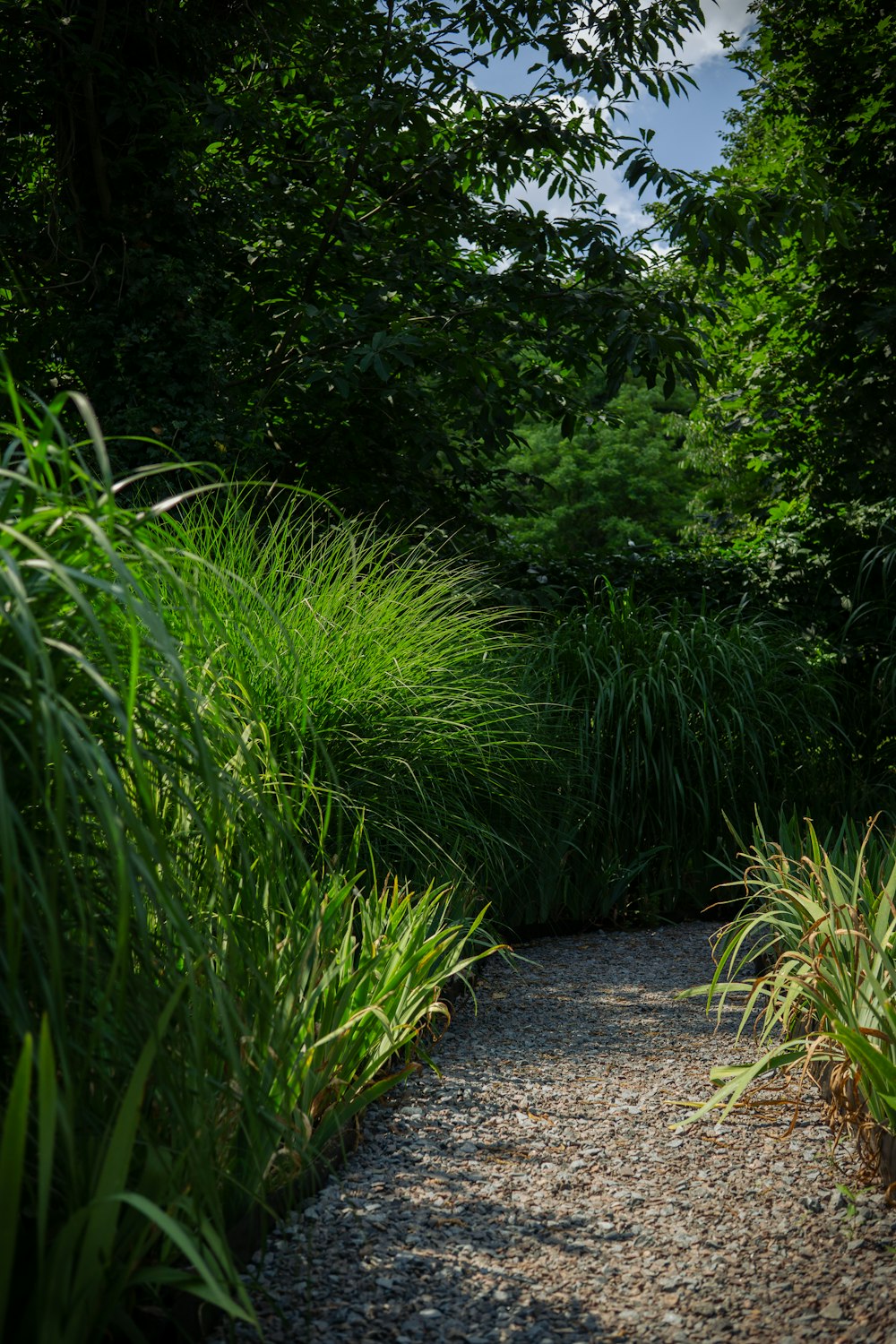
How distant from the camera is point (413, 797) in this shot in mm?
3617

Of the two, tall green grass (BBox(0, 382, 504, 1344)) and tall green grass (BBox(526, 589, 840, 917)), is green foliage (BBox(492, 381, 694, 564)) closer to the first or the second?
tall green grass (BBox(526, 589, 840, 917))

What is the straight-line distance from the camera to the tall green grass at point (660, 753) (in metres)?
4.58

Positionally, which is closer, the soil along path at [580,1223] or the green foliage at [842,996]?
the soil along path at [580,1223]

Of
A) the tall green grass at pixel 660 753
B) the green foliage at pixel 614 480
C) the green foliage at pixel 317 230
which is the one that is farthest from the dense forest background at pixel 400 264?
the green foliage at pixel 614 480

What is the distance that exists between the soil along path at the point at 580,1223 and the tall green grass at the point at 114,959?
170mm

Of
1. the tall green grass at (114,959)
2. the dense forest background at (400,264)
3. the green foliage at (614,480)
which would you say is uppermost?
the green foliage at (614,480)

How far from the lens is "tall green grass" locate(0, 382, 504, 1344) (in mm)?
1113

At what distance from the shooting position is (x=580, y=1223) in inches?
74.9

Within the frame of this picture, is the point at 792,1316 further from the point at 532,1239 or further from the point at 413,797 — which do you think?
the point at 413,797

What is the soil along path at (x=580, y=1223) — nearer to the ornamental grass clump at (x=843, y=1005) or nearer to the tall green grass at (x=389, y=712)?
the ornamental grass clump at (x=843, y=1005)

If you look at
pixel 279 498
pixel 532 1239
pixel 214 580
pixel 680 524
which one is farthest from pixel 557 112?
pixel 680 524

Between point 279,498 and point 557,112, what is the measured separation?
246cm

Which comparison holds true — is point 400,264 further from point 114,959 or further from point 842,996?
point 114,959

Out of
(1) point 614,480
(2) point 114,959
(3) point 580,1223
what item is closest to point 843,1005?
(3) point 580,1223
